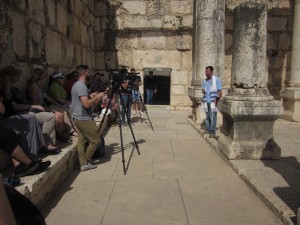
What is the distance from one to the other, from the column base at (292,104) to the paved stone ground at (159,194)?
4866 mm

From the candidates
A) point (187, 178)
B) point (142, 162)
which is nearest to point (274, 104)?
point (187, 178)

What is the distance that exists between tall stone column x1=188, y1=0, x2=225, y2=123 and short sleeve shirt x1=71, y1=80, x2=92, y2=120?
15.0 feet

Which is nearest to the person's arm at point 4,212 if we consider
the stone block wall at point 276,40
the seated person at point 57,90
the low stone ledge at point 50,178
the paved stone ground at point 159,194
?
the low stone ledge at point 50,178

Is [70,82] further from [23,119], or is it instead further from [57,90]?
[23,119]

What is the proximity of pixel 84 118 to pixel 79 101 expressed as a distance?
26 centimetres

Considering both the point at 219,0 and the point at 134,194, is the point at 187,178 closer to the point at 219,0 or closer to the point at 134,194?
the point at 134,194

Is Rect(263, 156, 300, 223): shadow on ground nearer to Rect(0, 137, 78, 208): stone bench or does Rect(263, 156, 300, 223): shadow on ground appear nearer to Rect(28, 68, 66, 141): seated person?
Rect(0, 137, 78, 208): stone bench

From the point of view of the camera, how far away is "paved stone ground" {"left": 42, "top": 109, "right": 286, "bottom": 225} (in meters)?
3.31

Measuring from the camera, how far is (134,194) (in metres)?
3.94

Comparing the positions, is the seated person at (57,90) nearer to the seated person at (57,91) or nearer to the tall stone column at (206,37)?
the seated person at (57,91)

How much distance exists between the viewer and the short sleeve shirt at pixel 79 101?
4660 mm

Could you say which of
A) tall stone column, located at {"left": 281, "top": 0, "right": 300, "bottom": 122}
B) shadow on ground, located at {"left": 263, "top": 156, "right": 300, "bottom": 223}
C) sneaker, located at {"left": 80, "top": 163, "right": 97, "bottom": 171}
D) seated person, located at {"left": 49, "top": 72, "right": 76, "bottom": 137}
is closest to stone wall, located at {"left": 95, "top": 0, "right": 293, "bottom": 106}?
tall stone column, located at {"left": 281, "top": 0, "right": 300, "bottom": 122}

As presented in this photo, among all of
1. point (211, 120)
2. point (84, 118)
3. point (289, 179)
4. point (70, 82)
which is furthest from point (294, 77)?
point (84, 118)

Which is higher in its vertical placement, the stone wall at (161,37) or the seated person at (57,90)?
the stone wall at (161,37)
